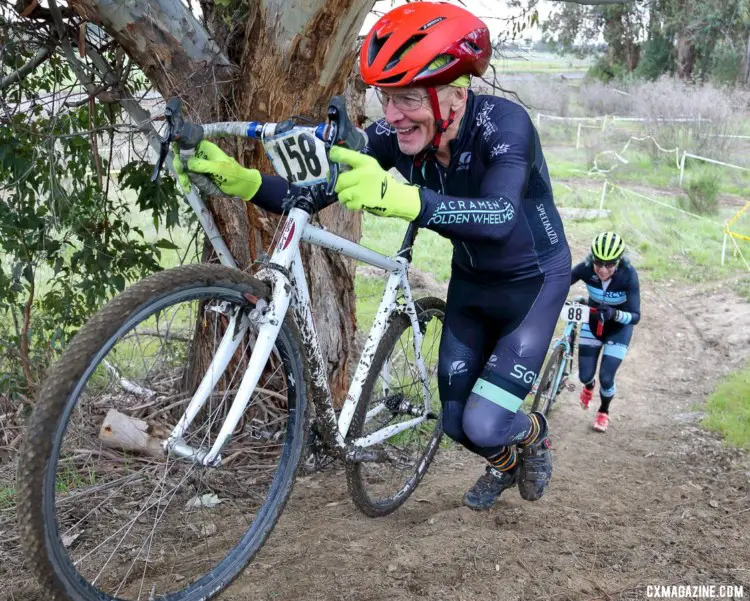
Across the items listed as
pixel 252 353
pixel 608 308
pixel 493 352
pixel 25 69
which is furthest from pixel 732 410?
pixel 25 69

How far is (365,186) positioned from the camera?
254 centimetres

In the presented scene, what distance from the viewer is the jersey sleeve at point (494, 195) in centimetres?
271

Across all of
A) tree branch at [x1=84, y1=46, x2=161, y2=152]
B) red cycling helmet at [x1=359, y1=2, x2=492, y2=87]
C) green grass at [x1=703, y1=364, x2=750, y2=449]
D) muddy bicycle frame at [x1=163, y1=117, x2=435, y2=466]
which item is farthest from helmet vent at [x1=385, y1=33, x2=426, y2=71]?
green grass at [x1=703, y1=364, x2=750, y2=449]

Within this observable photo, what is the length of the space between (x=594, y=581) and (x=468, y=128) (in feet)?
6.65

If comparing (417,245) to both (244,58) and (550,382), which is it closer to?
(550,382)

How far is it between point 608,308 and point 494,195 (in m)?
3.81

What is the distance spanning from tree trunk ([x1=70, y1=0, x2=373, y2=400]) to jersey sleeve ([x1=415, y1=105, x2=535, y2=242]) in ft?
3.25

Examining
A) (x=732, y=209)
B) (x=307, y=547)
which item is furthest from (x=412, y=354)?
(x=732, y=209)

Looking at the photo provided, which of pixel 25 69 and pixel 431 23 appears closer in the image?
pixel 431 23

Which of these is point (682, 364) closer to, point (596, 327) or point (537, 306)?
point (596, 327)

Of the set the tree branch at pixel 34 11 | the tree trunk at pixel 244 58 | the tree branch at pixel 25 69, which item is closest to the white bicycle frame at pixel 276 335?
the tree trunk at pixel 244 58

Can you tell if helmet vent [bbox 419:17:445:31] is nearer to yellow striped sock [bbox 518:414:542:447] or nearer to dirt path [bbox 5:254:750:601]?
yellow striped sock [bbox 518:414:542:447]

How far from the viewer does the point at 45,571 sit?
2.14 metres

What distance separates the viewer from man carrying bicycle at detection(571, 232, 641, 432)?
630 centimetres
